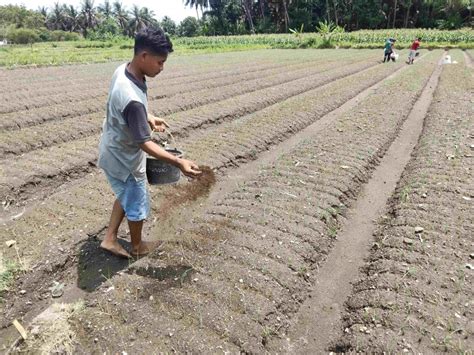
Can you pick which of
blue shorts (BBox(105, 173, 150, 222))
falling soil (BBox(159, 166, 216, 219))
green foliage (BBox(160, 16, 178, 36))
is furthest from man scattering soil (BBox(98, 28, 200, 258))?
green foliage (BBox(160, 16, 178, 36))

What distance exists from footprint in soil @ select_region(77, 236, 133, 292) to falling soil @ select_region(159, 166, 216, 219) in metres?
0.76

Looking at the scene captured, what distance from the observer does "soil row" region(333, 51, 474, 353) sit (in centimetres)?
240

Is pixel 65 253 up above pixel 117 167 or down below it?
below

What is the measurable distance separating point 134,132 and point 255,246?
4.93 feet

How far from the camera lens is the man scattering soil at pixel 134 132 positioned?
8.24ft

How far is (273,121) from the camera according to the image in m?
7.77

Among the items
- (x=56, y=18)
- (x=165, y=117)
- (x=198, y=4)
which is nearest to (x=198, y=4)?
(x=198, y=4)

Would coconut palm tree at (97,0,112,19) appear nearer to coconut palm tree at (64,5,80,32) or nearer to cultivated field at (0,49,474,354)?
coconut palm tree at (64,5,80,32)

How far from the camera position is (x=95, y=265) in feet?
10.9

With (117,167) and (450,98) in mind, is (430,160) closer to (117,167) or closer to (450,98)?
(117,167)

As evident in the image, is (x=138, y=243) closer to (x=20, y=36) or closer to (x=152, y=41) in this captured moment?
(x=152, y=41)

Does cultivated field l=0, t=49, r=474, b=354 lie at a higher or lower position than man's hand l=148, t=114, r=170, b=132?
lower

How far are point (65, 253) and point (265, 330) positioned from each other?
2004mm

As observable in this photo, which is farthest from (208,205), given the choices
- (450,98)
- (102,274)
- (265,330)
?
(450,98)
